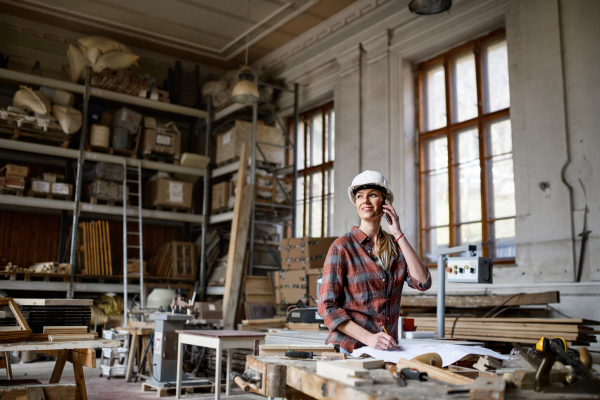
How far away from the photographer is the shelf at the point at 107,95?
8961mm

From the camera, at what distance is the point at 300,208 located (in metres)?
10.5

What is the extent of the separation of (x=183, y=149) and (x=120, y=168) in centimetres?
213

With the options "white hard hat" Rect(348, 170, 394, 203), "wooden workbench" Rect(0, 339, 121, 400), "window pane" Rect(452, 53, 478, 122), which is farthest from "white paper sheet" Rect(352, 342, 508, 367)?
"window pane" Rect(452, 53, 478, 122)

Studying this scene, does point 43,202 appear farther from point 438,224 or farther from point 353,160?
point 438,224

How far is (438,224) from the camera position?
25.4 feet

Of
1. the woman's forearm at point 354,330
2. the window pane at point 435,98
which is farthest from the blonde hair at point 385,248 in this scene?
the window pane at point 435,98

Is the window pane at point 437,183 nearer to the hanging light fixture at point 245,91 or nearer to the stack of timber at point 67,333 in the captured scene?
the hanging light fixture at point 245,91

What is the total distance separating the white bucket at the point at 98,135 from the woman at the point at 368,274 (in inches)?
320

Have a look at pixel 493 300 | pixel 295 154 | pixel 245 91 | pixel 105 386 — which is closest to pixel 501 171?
pixel 493 300

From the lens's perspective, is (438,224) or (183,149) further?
(183,149)

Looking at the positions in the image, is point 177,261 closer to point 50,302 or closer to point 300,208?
point 300,208

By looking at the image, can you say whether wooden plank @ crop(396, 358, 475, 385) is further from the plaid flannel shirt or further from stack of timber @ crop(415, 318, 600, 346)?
stack of timber @ crop(415, 318, 600, 346)

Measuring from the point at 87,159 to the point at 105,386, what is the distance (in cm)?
460

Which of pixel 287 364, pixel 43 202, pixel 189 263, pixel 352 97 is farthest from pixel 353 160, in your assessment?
pixel 287 364
